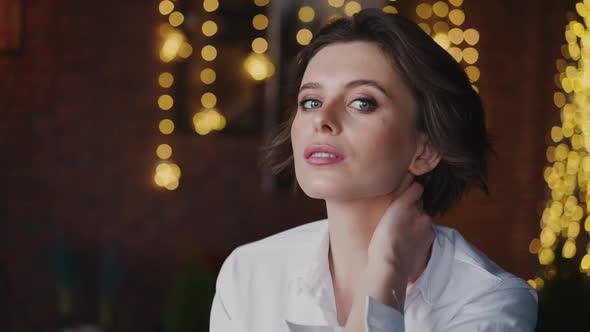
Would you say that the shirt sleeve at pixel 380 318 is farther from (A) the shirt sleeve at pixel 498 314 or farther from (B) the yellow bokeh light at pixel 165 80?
(B) the yellow bokeh light at pixel 165 80

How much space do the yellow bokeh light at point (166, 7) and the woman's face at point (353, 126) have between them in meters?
2.93

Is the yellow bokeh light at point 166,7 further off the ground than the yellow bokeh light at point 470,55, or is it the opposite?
the yellow bokeh light at point 166,7

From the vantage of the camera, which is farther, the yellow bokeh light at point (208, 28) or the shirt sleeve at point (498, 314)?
the yellow bokeh light at point (208, 28)

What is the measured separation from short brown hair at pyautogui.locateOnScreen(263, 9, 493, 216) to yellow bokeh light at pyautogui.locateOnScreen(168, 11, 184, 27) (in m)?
2.79

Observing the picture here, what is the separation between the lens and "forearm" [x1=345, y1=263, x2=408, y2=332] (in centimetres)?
128

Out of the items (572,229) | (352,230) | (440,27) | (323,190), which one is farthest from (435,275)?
A: (440,27)

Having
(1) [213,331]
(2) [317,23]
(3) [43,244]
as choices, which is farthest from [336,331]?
(2) [317,23]

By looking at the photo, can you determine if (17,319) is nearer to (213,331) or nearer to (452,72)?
(213,331)

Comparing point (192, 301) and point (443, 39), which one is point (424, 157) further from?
point (443, 39)

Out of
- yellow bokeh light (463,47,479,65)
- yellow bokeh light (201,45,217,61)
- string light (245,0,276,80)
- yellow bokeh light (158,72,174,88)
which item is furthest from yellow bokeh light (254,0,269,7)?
yellow bokeh light (463,47,479,65)

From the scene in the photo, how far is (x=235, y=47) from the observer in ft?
14.3

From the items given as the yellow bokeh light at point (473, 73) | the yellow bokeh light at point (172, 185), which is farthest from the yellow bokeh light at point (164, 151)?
the yellow bokeh light at point (473, 73)

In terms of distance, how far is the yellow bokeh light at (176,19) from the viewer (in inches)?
166

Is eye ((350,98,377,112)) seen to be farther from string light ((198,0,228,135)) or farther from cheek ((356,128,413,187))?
string light ((198,0,228,135))
